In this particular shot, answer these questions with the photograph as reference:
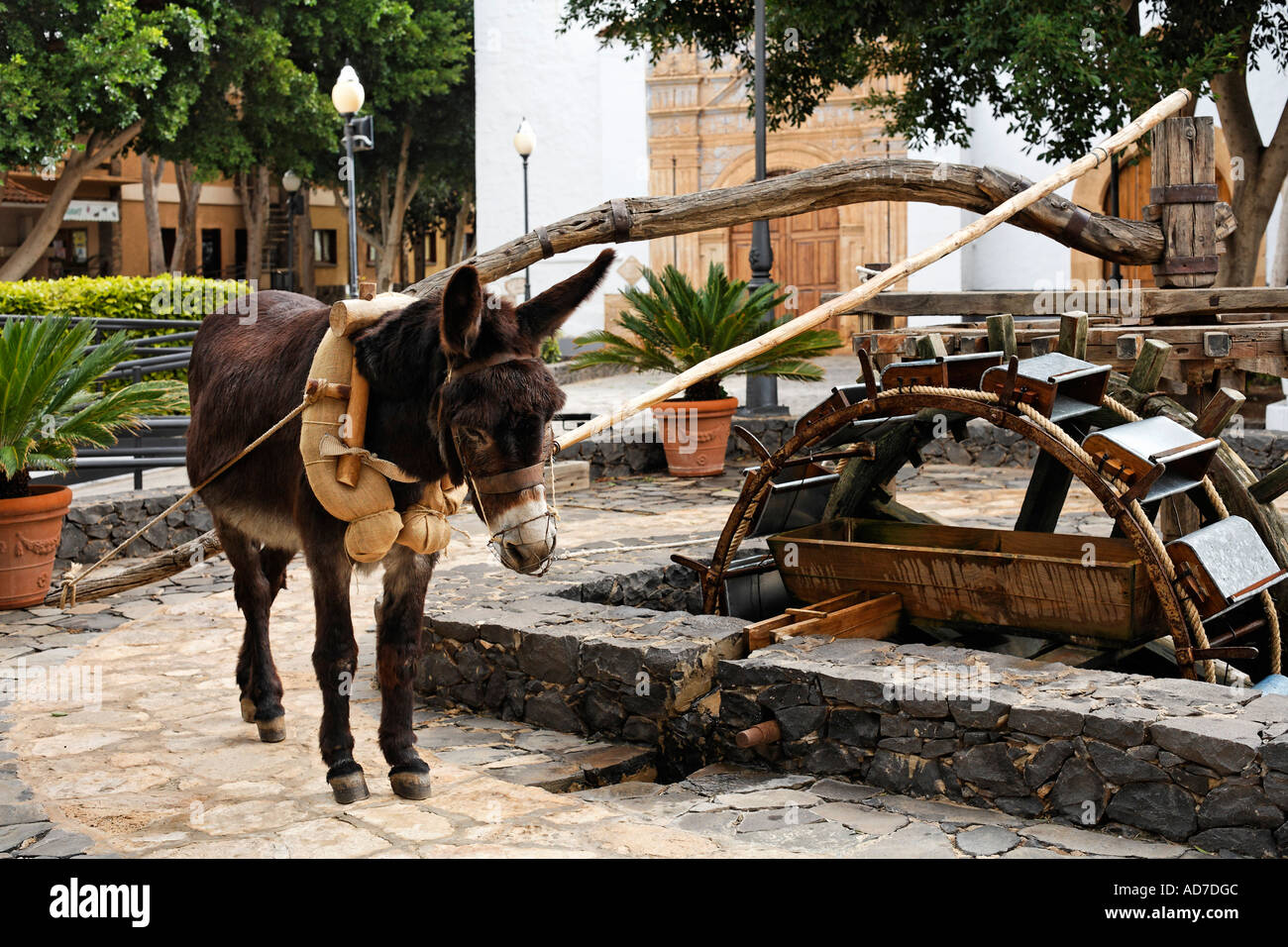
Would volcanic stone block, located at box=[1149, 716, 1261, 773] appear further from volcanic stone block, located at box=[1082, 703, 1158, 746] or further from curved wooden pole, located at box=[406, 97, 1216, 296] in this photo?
curved wooden pole, located at box=[406, 97, 1216, 296]

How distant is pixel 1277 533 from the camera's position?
5.85 m

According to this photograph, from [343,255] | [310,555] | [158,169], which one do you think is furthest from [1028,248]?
[343,255]

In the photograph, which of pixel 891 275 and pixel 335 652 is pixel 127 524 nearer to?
pixel 335 652

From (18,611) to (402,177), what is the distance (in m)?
24.6

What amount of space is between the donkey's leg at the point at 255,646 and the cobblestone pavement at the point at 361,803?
11cm

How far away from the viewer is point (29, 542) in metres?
7.96

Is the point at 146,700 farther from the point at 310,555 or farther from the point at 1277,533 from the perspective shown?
the point at 1277,533

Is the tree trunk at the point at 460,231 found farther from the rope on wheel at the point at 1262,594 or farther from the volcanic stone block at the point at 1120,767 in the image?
the volcanic stone block at the point at 1120,767

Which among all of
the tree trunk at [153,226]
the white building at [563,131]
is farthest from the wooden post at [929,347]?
the tree trunk at [153,226]

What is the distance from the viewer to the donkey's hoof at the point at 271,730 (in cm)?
548

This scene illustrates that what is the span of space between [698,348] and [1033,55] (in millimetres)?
4207

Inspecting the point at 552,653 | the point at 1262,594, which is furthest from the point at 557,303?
the point at 1262,594

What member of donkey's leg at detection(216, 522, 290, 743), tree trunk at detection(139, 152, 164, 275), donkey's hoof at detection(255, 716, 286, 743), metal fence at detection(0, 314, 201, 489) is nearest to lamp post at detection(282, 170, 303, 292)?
tree trunk at detection(139, 152, 164, 275)

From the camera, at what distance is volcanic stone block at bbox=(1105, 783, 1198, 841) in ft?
14.2
